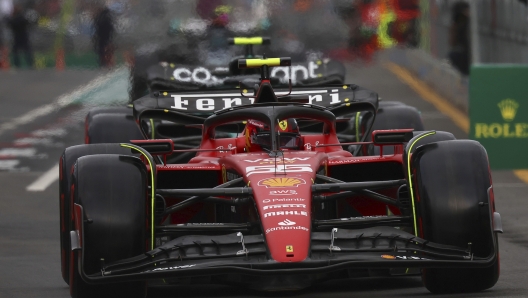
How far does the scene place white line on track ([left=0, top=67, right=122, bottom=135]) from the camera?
77.2 ft

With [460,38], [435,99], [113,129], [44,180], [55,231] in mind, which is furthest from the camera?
[460,38]

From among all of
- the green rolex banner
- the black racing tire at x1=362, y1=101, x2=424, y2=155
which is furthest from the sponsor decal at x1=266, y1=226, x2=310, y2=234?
the green rolex banner

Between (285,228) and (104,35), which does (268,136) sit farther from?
(104,35)

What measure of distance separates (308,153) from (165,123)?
12.3ft

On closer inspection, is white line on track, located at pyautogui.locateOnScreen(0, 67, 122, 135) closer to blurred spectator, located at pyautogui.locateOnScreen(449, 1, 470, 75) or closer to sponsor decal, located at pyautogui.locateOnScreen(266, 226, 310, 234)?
blurred spectator, located at pyautogui.locateOnScreen(449, 1, 470, 75)

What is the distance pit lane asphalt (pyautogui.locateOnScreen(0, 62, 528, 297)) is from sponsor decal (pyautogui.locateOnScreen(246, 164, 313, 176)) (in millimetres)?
752

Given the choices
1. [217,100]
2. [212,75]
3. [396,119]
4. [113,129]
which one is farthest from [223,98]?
[212,75]

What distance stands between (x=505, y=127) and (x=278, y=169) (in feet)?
27.9

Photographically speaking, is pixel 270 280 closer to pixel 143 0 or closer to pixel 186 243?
pixel 186 243

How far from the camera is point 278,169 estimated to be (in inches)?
342

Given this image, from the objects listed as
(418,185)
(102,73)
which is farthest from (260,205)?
(102,73)

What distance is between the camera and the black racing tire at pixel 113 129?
12.5m

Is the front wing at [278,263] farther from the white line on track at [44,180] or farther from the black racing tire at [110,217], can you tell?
the white line on track at [44,180]

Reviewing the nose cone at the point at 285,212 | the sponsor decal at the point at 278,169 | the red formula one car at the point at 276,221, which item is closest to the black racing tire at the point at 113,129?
the red formula one car at the point at 276,221
